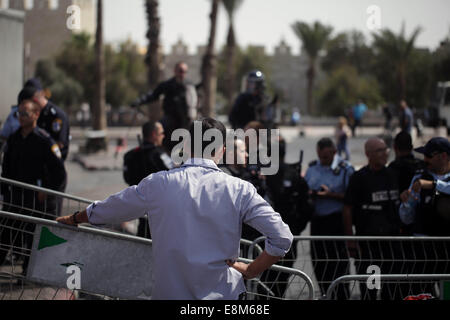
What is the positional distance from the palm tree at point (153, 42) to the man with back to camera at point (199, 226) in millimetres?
17535

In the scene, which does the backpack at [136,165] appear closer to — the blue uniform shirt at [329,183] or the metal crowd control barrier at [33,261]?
the metal crowd control barrier at [33,261]

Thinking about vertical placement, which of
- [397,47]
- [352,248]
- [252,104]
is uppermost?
[397,47]

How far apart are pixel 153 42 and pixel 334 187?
50.1ft

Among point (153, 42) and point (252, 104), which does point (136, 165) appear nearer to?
point (252, 104)

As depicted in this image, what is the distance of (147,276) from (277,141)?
345cm

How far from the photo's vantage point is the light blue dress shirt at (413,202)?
517 cm

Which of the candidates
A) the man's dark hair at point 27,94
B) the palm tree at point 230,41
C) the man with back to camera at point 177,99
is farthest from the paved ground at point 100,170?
the palm tree at point 230,41

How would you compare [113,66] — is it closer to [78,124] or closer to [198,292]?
[78,124]

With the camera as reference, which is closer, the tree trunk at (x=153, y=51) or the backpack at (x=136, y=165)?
the backpack at (x=136, y=165)

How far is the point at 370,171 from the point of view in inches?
235

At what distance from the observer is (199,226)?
3.29 m

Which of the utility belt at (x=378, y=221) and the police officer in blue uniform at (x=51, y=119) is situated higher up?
the police officer in blue uniform at (x=51, y=119)

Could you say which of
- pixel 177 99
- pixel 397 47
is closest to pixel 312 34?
pixel 397 47
